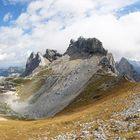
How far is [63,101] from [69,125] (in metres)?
131

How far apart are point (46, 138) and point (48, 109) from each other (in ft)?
460

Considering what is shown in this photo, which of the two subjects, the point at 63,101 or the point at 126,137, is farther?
the point at 63,101

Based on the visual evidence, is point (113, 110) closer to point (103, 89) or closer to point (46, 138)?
point (46, 138)

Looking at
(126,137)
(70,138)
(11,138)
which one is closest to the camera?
(126,137)

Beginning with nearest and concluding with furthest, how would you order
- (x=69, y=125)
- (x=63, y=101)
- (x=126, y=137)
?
(x=126, y=137)
(x=69, y=125)
(x=63, y=101)

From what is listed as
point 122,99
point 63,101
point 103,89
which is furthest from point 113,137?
point 63,101

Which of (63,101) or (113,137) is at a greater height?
(63,101)

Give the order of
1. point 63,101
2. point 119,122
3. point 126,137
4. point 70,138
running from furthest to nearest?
point 63,101, point 119,122, point 70,138, point 126,137

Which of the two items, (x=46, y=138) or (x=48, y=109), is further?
(x=48, y=109)

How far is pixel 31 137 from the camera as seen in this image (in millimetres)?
60156

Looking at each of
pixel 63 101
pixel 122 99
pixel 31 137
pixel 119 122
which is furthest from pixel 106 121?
pixel 63 101

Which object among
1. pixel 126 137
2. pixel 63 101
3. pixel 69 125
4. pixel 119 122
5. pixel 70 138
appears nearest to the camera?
pixel 126 137

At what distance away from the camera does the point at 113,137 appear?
1932 inches

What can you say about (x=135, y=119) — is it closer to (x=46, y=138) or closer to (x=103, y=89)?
(x=46, y=138)
